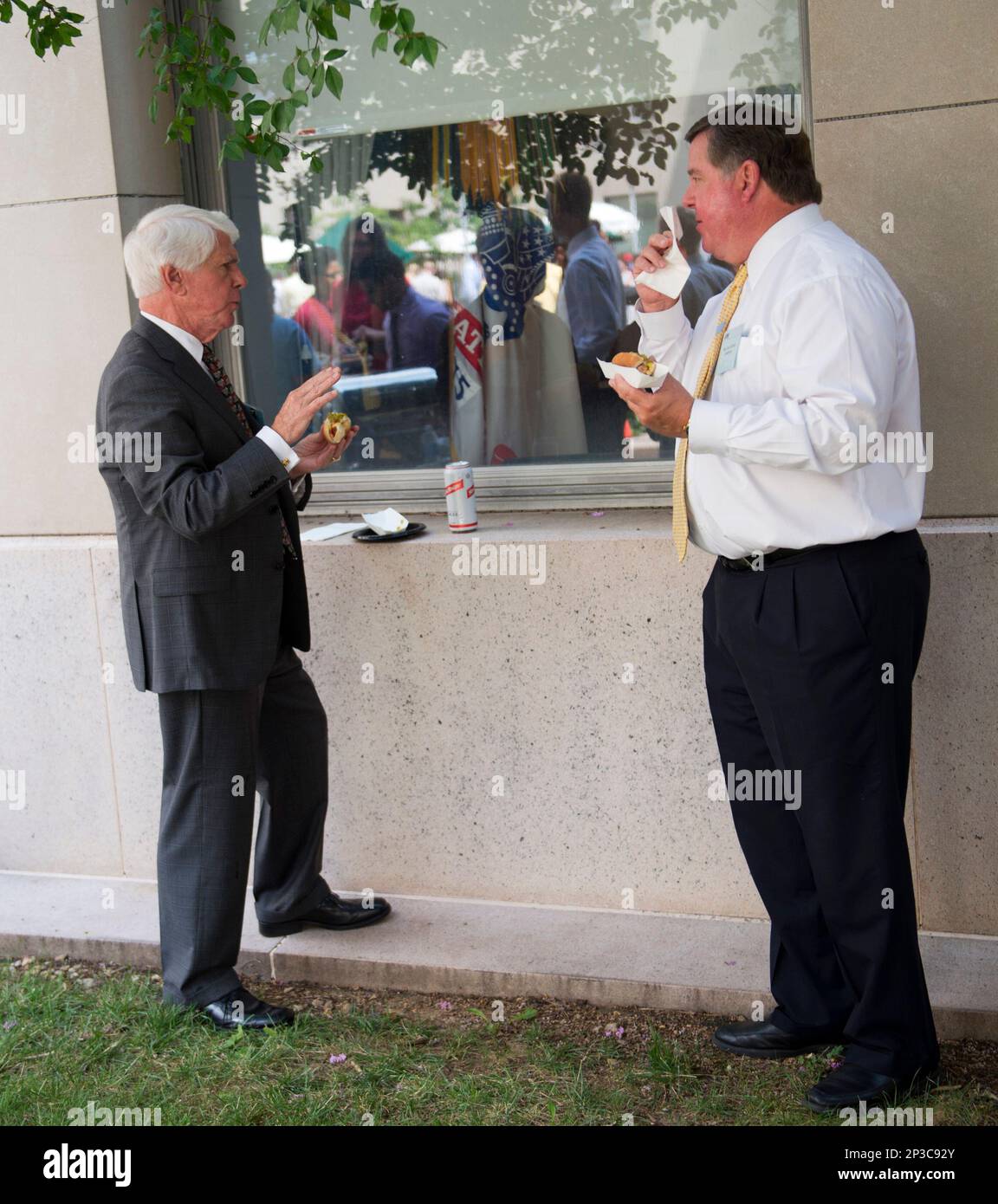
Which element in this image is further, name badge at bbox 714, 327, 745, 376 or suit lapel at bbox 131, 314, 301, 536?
suit lapel at bbox 131, 314, 301, 536

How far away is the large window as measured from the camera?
14.2ft

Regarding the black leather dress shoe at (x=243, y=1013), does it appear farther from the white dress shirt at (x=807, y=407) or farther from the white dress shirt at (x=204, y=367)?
the white dress shirt at (x=807, y=407)

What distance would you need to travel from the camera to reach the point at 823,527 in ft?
9.60

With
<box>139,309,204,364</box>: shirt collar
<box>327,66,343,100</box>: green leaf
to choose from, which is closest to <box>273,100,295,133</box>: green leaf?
<box>327,66,343,100</box>: green leaf

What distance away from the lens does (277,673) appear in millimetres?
3998

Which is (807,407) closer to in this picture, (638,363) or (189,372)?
(638,363)

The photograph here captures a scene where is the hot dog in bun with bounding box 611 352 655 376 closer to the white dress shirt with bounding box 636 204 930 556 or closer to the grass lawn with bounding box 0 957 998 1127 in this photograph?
the white dress shirt with bounding box 636 204 930 556

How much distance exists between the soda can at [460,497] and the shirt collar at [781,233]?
143cm

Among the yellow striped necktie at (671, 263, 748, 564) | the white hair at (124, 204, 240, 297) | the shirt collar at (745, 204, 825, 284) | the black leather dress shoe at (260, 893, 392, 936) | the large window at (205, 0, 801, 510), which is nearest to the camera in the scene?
the shirt collar at (745, 204, 825, 284)

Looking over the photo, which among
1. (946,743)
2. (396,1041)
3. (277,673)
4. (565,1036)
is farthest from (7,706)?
(946,743)

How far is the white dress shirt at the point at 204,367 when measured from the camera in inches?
136

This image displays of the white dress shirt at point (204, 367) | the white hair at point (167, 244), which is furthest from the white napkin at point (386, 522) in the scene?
the white hair at point (167, 244)

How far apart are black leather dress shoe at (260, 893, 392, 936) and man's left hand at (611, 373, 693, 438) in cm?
207

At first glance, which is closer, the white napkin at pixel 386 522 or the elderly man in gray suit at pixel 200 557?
the elderly man in gray suit at pixel 200 557
